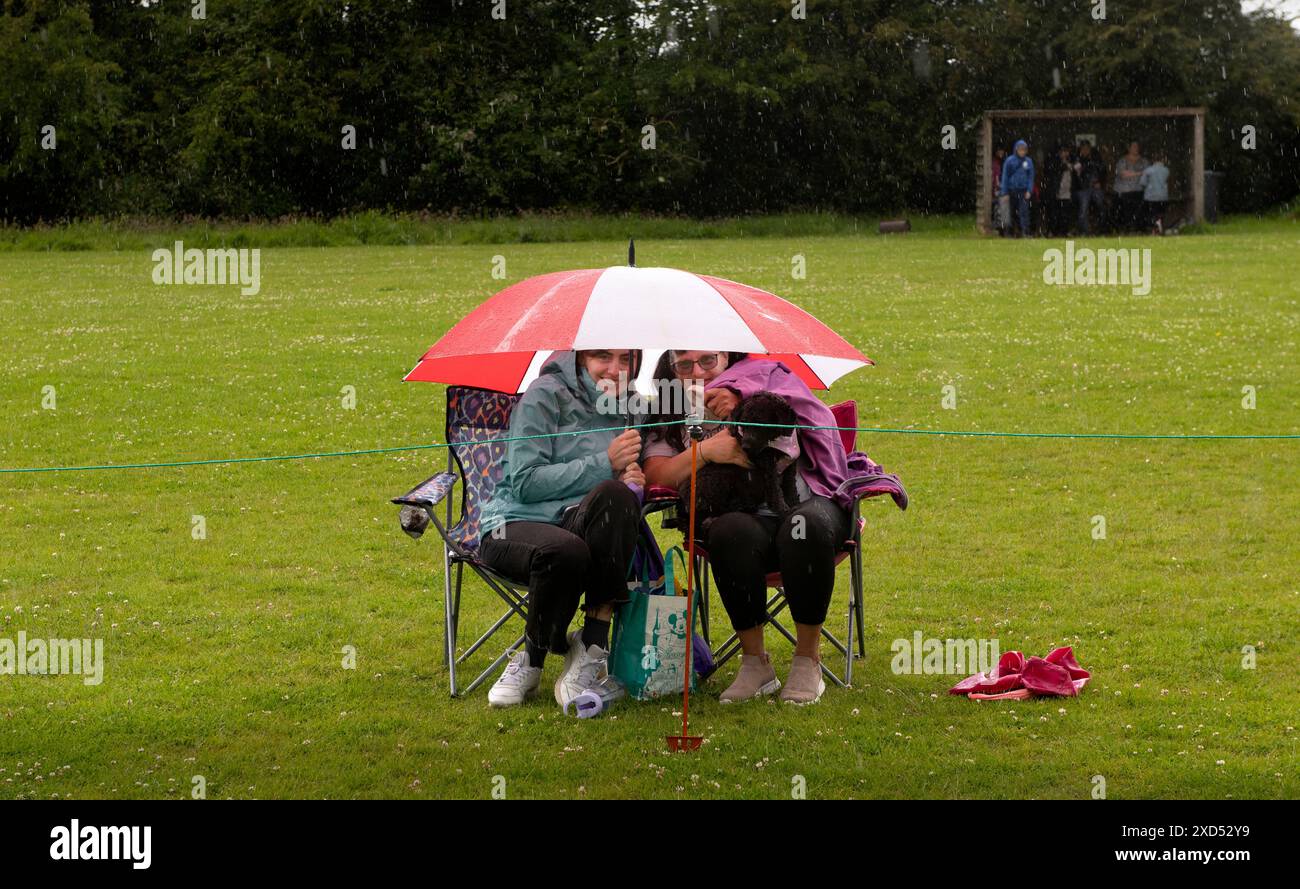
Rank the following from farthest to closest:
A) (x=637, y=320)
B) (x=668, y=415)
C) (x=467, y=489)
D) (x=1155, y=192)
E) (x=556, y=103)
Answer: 1. (x=556, y=103)
2. (x=1155, y=192)
3. (x=467, y=489)
4. (x=668, y=415)
5. (x=637, y=320)

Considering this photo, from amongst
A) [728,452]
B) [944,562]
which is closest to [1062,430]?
[944,562]

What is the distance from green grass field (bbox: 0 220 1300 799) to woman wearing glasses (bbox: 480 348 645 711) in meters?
0.23

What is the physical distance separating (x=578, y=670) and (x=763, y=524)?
90cm

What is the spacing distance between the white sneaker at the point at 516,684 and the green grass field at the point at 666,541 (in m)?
0.09

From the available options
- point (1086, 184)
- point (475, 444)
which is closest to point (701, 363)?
point (475, 444)

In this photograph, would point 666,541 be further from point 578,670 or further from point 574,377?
point 578,670

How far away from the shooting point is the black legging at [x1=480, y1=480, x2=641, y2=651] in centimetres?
602

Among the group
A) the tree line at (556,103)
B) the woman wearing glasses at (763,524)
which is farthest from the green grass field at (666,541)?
the tree line at (556,103)

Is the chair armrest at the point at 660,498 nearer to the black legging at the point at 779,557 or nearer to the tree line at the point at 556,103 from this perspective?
the black legging at the point at 779,557

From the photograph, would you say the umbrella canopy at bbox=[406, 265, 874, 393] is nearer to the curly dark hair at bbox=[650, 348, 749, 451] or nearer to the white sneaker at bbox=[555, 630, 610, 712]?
the curly dark hair at bbox=[650, 348, 749, 451]

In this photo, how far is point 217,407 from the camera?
14.0 metres

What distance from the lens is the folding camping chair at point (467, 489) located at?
638 centimetres

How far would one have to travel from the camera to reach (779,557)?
618 cm

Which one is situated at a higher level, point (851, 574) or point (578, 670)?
point (851, 574)
